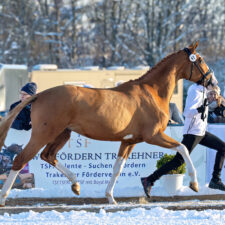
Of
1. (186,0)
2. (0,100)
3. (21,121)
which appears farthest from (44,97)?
(186,0)

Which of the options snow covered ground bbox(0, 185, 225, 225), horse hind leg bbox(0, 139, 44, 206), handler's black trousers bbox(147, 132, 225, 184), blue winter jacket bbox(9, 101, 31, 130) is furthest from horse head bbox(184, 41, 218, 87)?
blue winter jacket bbox(9, 101, 31, 130)

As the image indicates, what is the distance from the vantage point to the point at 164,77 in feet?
20.4

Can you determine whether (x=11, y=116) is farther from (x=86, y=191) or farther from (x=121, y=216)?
(x=86, y=191)

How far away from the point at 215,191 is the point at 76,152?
7.16 feet

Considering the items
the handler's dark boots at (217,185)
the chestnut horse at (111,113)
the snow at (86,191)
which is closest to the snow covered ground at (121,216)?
the chestnut horse at (111,113)

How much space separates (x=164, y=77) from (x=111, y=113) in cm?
100

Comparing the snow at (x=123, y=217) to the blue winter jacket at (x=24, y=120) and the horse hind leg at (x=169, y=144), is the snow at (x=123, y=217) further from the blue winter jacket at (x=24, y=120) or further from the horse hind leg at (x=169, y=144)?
the blue winter jacket at (x=24, y=120)

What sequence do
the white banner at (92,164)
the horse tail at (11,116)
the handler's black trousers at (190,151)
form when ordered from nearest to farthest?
1. the horse tail at (11,116)
2. the handler's black trousers at (190,151)
3. the white banner at (92,164)

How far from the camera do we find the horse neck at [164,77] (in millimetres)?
6184

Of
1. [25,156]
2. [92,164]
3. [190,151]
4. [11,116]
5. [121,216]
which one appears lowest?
[121,216]

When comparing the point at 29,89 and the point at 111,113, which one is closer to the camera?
the point at 111,113

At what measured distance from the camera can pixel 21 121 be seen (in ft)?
24.0

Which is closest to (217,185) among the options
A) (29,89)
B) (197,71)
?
(197,71)

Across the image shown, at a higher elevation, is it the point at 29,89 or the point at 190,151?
the point at 29,89
